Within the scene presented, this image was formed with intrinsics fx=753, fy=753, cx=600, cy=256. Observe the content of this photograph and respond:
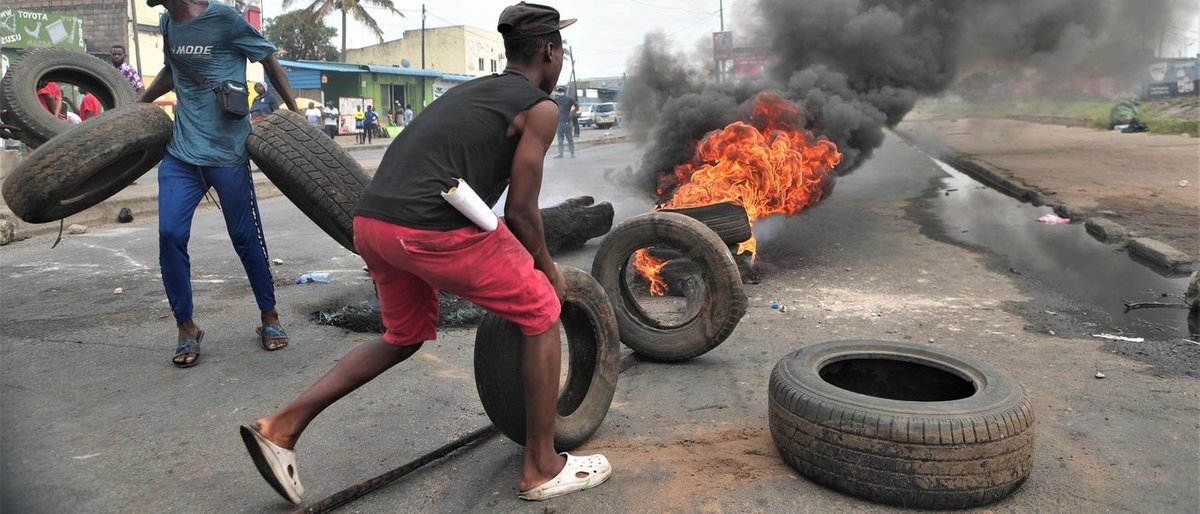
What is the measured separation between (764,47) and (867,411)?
12.6 metres

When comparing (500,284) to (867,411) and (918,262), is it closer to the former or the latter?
(867,411)

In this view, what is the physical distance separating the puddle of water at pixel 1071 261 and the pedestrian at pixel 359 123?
87.9 ft

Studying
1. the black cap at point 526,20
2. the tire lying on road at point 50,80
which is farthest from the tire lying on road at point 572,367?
the tire lying on road at point 50,80

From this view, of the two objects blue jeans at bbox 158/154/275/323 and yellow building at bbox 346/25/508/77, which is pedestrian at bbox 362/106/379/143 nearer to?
yellow building at bbox 346/25/508/77

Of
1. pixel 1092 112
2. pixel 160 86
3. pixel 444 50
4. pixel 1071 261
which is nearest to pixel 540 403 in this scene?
pixel 160 86

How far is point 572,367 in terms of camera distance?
3629 millimetres

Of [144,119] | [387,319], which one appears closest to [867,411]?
[387,319]

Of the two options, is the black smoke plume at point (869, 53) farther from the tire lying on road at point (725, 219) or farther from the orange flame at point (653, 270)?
the orange flame at point (653, 270)

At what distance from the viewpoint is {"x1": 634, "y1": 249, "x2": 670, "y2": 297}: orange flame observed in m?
6.48

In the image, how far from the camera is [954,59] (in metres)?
14.4

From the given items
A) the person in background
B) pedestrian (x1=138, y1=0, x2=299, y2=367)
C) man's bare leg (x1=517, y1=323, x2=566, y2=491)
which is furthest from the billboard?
man's bare leg (x1=517, y1=323, x2=566, y2=491)

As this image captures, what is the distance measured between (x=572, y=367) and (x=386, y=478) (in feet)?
3.33

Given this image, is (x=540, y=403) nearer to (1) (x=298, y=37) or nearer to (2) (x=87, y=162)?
(2) (x=87, y=162)

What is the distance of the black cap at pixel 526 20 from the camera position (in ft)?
8.84
